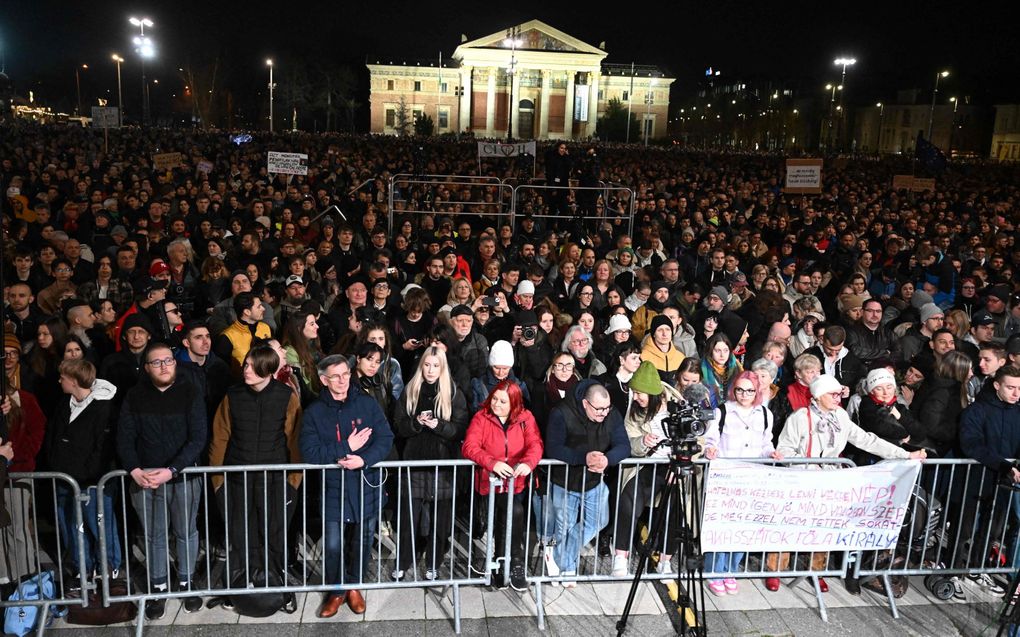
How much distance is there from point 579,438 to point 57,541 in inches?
137

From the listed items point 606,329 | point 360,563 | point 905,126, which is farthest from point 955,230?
point 905,126

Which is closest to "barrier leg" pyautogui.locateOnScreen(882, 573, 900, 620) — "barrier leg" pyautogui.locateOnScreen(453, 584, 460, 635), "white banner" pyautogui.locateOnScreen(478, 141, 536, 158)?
"barrier leg" pyautogui.locateOnScreen(453, 584, 460, 635)

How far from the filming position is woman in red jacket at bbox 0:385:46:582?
5.27 metres

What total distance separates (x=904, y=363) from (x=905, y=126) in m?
97.7

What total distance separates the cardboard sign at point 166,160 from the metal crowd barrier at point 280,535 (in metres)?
14.0

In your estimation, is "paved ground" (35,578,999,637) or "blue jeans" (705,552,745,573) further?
"blue jeans" (705,552,745,573)

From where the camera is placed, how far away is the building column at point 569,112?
10038 centimetres

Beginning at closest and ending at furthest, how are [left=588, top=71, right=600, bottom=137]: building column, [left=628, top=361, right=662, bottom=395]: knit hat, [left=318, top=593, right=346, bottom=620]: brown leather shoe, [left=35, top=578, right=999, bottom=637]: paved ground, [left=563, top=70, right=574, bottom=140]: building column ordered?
[left=35, top=578, right=999, bottom=637]: paved ground < [left=318, top=593, right=346, bottom=620]: brown leather shoe < [left=628, top=361, right=662, bottom=395]: knit hat < [left=563, top=70, right=574, bottom=140]: building column < [left=588, top=71, right=600, bottom=137]: building column

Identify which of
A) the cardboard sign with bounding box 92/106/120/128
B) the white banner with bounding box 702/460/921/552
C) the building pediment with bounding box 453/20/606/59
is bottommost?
the white banner with bounding box 702/460/921/552

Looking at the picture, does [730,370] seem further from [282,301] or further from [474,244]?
[474,244]

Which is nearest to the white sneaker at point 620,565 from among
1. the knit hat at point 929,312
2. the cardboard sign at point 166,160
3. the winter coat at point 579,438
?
the winter coat at point 579,438

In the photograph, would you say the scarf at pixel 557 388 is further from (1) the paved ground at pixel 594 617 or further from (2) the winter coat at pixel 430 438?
(1) the paved ground at pixel 594 617

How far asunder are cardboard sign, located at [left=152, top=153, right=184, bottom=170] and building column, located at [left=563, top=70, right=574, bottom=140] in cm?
8559

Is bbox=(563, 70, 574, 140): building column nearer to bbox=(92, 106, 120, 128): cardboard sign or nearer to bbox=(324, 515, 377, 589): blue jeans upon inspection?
bbox=(92, 106, 120, 128): cardboard sign
